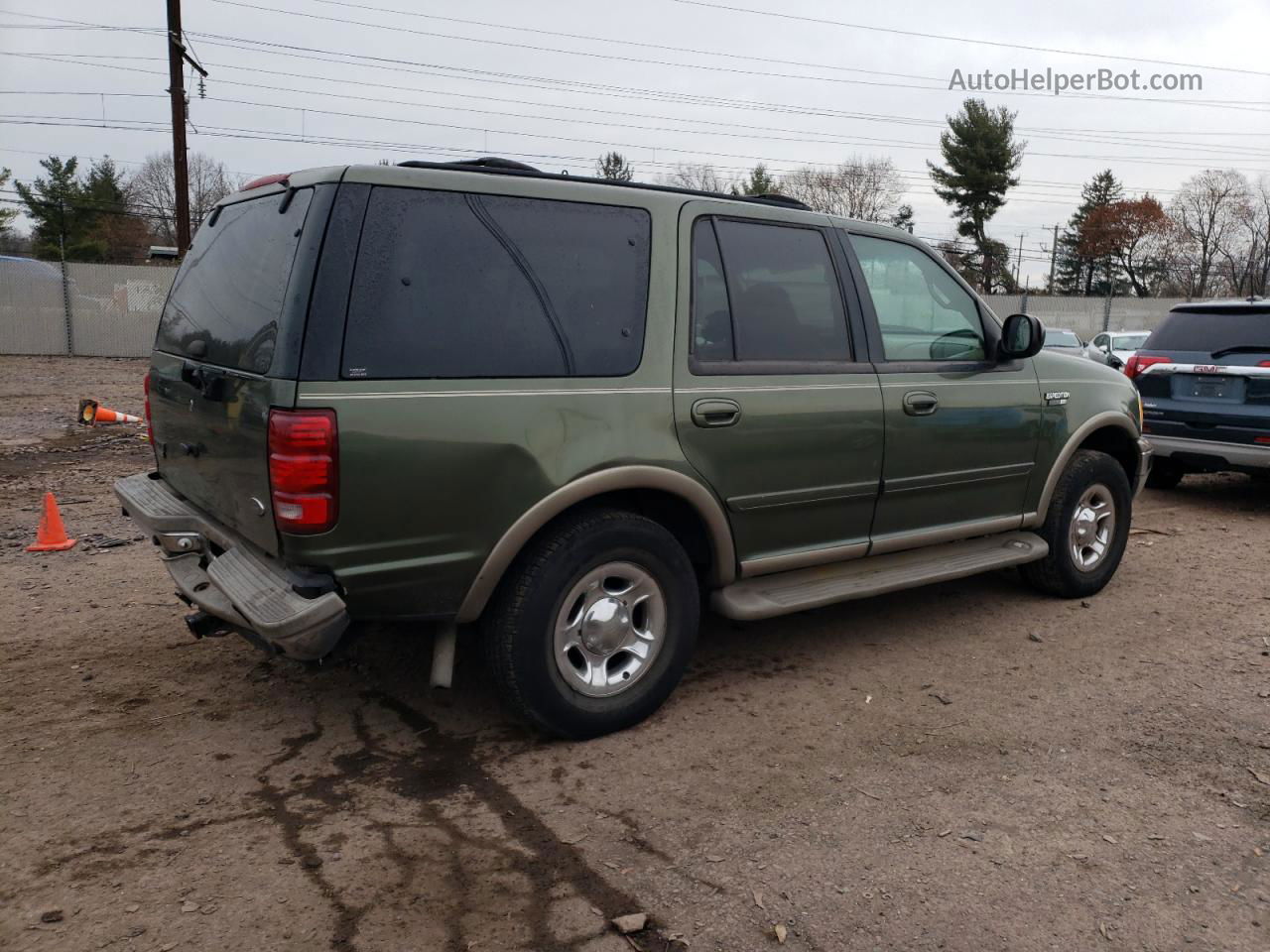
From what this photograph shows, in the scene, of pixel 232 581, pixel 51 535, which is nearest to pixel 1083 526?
pixel 232 581

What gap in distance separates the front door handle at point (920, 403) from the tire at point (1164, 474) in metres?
5.05

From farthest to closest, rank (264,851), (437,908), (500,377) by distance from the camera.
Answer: (500,377)
(264,851)
(437,908)

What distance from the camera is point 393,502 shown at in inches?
123

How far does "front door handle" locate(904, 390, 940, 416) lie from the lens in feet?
14.4

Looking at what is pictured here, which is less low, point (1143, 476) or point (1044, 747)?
point (1143, 476)

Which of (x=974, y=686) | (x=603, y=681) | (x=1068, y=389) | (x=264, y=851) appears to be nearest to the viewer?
(x=264, y=851)

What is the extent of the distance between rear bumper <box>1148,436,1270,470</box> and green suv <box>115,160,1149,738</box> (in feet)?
13.1

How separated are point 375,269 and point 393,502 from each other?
738 millimetres

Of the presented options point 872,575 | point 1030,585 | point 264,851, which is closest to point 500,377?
point 264,851

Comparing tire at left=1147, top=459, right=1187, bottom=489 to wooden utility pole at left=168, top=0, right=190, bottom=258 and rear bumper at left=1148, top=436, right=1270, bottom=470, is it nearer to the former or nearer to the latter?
rear bumper at left=1148, top=436, right=1270, bottom=470

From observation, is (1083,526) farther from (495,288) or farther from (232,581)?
(232,581)

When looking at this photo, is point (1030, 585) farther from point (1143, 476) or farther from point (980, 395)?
point (980, 395)

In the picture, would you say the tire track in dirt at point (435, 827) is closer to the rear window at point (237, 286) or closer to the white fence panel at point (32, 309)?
the rear window at point (237, 286)

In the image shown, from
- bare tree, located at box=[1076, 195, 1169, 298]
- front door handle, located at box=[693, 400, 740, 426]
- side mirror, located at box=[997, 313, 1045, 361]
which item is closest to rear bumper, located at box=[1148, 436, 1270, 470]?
side mirror, located at box=[997, 313, 1045, 361]
